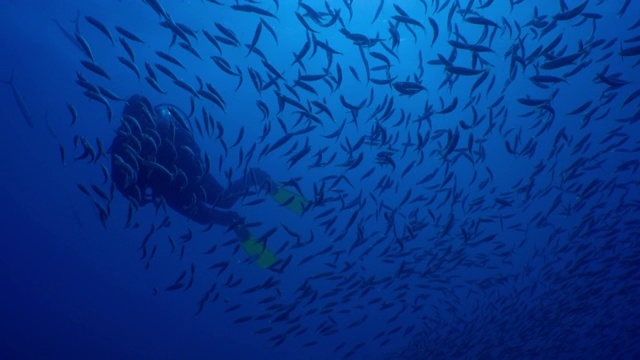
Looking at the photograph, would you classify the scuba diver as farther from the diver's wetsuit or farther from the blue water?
the blue water

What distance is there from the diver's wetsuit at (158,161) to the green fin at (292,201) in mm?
1022

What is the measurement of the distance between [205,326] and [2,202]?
25.6 metres

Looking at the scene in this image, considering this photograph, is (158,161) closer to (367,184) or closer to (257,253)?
(257,253)

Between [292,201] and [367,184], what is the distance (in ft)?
77.2

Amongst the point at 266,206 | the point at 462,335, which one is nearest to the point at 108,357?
the point at 266,206

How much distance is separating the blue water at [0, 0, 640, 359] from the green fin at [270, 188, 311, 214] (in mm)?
551

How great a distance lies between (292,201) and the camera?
28.4 ft

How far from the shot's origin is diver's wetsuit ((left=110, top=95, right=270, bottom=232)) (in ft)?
19.4

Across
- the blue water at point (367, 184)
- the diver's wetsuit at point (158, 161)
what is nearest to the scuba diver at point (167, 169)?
the diver's wetsuit at point (158, 161)

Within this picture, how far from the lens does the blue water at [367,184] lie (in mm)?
8664

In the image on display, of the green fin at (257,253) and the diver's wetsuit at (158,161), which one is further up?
the diver's wetsuit at (158,161)

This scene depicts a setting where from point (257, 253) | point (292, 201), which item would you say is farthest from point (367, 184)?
point (292, 201)

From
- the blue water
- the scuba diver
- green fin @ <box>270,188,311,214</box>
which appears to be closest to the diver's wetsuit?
the scuba diver

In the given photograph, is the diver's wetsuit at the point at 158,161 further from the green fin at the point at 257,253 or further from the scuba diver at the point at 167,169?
the green fin at the point at 257,253
